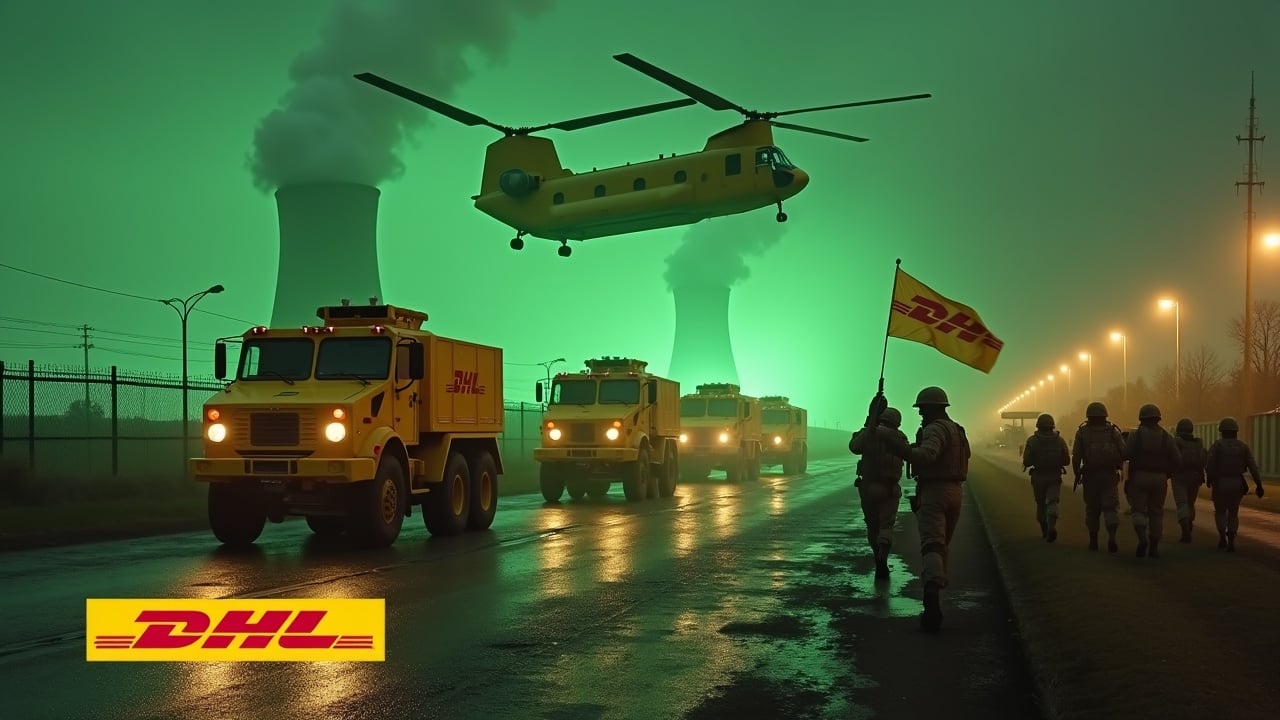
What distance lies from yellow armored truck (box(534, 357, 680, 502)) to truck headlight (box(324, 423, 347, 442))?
1085cm

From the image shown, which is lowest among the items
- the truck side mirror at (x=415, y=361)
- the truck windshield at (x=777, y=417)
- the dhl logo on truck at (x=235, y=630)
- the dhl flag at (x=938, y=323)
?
the dhl logo on truck at (x=235, y=630)

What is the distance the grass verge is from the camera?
6.23 meters

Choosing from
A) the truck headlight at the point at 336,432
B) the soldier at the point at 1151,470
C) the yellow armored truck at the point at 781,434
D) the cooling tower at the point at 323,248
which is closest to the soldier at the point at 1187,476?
the soldier at the point at 1151,470

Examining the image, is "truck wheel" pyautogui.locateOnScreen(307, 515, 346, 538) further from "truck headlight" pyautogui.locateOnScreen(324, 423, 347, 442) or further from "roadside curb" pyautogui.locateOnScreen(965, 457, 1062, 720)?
"roadside curb" pyautogui.locateOnScreen(965, 457, 1062, 720)

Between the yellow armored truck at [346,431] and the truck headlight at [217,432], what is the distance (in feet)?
0.09

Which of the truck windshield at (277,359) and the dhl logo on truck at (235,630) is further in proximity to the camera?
the truck windshield at (277,359)

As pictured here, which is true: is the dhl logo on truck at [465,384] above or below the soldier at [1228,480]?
above

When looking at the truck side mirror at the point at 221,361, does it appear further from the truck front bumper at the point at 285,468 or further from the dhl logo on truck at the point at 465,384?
the dhl logo on truck at the point at 465,384

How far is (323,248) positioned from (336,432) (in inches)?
1571

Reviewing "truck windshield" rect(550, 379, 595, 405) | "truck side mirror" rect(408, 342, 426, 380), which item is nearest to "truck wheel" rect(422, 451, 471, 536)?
"truck side mirror" rect(408, 342, 426, 380)

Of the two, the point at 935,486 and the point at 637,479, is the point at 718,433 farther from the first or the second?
the point at 935,486

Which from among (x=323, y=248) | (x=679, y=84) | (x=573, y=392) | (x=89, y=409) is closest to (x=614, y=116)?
(x=679, y=84)

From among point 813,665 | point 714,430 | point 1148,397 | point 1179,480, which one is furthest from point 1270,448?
point 1148,397

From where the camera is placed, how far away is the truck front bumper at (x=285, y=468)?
48.2 ft
